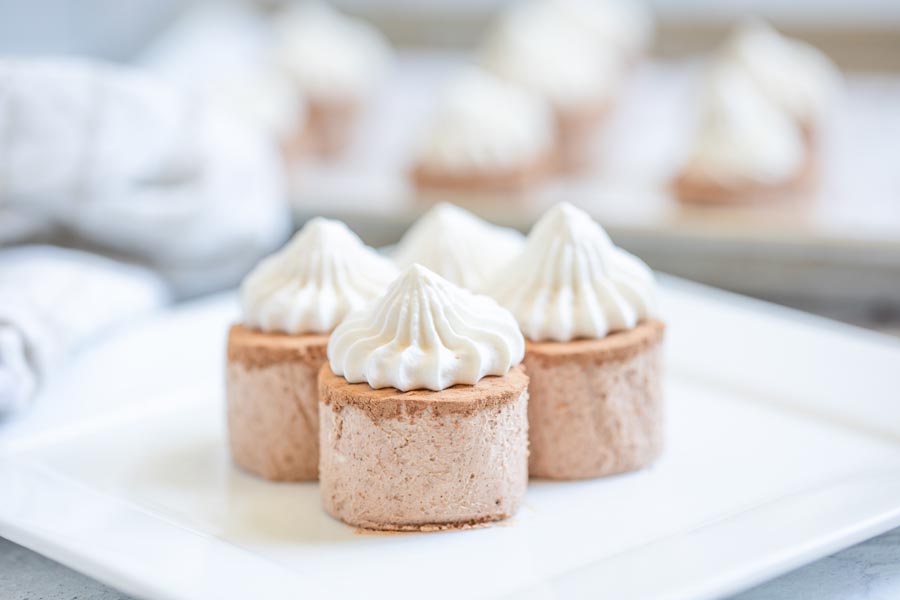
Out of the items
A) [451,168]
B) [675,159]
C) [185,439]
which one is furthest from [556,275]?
[675,159]

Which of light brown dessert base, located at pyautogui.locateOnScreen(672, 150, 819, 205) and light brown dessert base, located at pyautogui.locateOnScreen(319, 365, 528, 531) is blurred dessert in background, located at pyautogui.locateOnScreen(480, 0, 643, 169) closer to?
light brown dessert base, located at pyautogui.locateOnScreen(672, 150, 819, 205)

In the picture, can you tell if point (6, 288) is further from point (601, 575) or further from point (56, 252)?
point (601, 575)

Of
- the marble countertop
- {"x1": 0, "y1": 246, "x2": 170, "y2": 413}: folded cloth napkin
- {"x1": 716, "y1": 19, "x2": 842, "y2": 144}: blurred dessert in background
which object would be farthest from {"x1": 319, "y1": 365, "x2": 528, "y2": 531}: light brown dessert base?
{"x1": 716, "y1": 19, "x2": 842, "y2": 144}: blurred dessert in background

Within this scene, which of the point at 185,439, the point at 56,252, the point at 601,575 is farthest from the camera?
the point at 56,252

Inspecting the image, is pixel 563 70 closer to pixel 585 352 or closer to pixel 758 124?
pixel 758 124

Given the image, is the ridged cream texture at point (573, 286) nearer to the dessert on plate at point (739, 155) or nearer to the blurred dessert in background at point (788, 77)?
the dessert on plate at point (739, 155)

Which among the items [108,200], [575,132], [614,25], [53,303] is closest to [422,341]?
[53,303]
